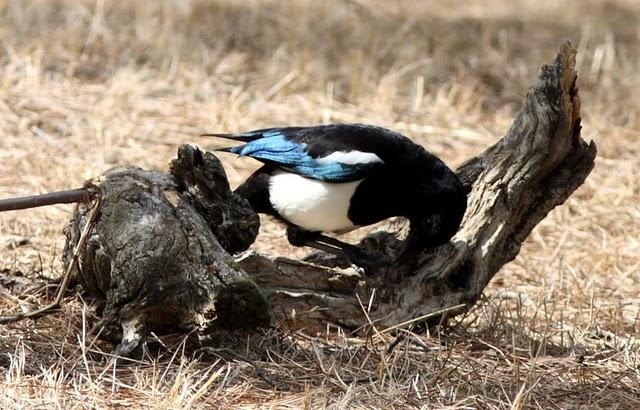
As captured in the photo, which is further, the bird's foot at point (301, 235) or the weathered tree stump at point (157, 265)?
the bird's foot at point (301, 235)

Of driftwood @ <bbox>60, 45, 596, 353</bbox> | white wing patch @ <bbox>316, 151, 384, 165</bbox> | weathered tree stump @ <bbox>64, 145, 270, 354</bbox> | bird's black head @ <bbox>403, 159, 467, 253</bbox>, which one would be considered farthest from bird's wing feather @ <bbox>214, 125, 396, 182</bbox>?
weathered tree stump @ <bbox>64, 145, 270, 354</bbox>

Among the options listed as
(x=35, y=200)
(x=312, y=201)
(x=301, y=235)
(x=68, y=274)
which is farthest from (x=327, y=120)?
(x=35, y=200)

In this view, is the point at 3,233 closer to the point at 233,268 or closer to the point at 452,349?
the point at 233,268

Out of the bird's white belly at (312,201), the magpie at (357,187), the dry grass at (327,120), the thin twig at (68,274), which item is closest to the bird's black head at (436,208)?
the magpie at (357,187)

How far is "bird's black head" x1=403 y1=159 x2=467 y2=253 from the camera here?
14.0ft

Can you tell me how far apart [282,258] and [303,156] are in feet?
1.65

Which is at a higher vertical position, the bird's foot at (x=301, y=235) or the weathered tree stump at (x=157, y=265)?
the weathered tree stump at (x=157, y=265)

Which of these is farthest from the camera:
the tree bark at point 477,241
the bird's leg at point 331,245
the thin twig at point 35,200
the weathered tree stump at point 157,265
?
the bird's leg at point 331,245

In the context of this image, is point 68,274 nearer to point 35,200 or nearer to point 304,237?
point 35,200

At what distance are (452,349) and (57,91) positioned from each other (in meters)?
3.79

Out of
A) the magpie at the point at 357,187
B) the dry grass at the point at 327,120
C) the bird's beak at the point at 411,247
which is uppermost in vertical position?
the magpie at the point at 357,187

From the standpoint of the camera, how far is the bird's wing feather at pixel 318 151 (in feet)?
14.2

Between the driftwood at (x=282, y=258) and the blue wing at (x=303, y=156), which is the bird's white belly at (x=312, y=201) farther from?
the driftwood at (x=282, y=258)

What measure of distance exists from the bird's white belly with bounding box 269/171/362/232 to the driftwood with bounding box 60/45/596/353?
0.50ft
